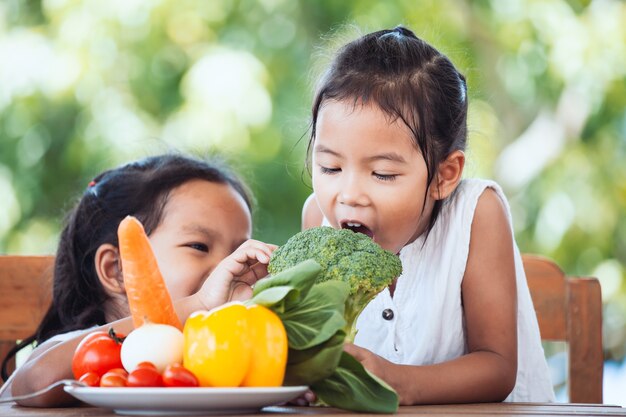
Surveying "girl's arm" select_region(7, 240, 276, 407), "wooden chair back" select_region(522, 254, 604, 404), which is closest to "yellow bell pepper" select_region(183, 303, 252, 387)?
"girl's arm" select_region(7, 240, 276, 407)

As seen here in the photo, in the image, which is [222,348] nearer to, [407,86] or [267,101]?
[407,86]

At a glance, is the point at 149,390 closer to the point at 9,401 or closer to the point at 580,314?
the point at 9,401

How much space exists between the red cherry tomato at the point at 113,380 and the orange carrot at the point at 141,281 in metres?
0.18

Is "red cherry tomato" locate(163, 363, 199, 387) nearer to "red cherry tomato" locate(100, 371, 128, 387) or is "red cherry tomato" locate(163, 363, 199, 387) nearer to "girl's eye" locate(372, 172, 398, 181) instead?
"red cherry tomato" locate(100, 371, 128, 387)

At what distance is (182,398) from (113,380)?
15 cm

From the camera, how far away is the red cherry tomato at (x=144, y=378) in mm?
1260

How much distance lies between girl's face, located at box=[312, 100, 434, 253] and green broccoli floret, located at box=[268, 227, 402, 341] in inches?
8.5

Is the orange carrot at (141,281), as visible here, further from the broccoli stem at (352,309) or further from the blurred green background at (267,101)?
the blurred green background at (267,101)

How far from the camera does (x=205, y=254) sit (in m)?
2.33

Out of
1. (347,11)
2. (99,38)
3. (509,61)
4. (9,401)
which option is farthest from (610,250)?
(9,401)

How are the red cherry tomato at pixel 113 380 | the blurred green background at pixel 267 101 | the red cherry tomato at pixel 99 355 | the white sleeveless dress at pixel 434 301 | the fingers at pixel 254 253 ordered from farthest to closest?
the blurred green background at pixel 267 101, the white sleeveless dress at pixel 434 301, the fingers at pixel 254 253, the red cherry tomato at pixel 99 355, the red cherry tomato at pixel 113 380

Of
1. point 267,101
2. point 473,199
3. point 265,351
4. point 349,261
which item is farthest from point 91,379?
point 267,101

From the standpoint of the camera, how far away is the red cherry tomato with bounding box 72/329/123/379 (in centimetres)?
142

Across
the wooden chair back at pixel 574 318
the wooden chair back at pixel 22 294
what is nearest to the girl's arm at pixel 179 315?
the wooden chair back at pixel 22 294
